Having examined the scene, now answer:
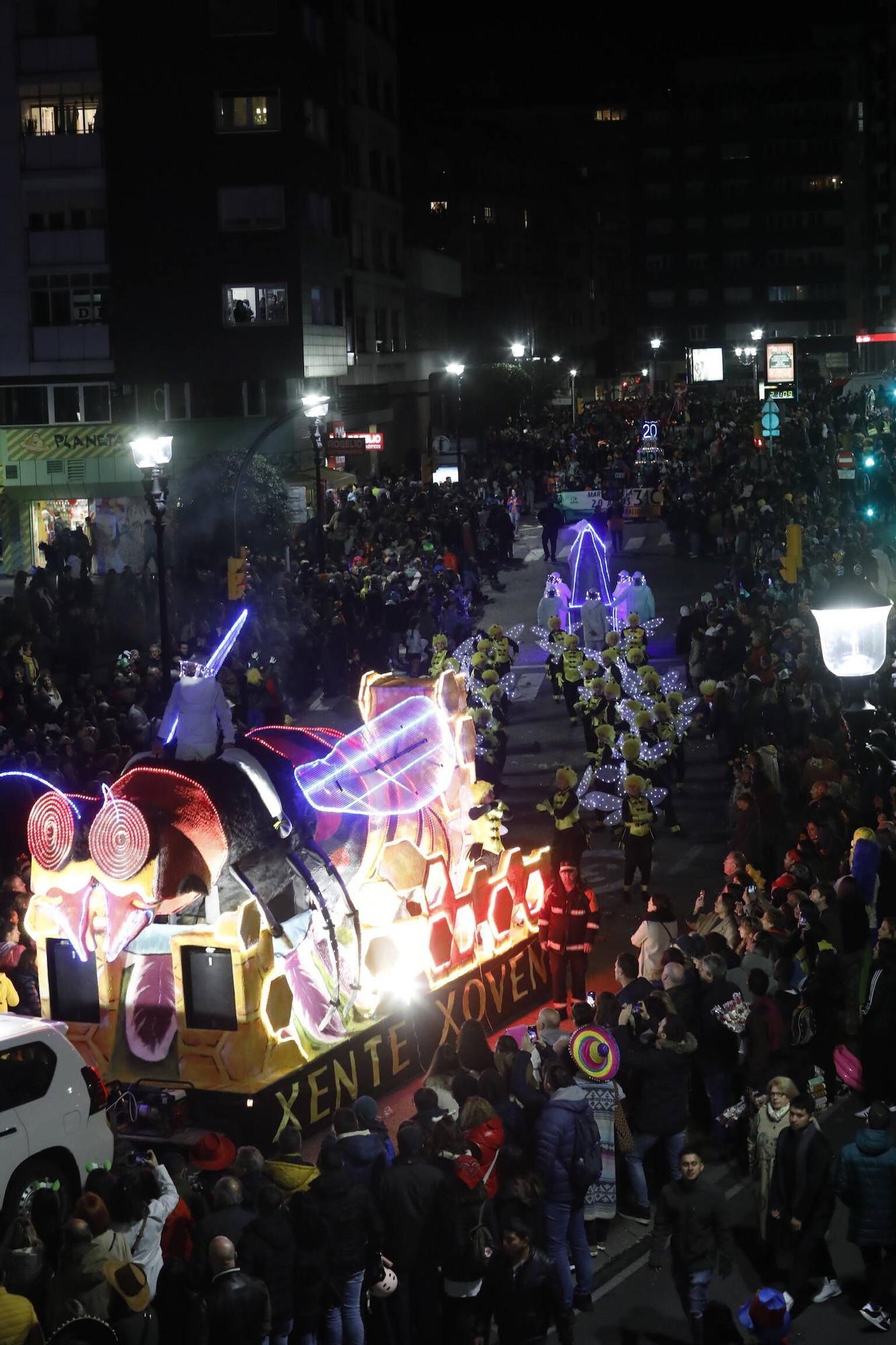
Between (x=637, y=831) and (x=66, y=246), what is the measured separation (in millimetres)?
37143

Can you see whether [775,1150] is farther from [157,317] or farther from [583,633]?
[157,317]

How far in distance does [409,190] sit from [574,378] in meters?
23.9

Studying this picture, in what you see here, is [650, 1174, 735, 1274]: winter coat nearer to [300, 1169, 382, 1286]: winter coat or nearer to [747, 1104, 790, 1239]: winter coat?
[747, 1104, 790, 1239]: winter coat

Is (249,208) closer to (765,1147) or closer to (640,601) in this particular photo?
(640,601)

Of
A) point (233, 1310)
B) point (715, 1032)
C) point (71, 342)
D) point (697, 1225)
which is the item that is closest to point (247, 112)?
point (71, 342)

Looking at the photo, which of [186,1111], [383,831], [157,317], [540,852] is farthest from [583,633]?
[157,317]

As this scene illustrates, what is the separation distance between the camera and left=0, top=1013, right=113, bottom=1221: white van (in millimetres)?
11656

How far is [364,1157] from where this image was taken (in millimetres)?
10695

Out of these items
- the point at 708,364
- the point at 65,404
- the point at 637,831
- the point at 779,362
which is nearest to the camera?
the point at 637,831

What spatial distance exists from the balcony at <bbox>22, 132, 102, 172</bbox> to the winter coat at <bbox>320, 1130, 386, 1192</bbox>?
4425 centimetres

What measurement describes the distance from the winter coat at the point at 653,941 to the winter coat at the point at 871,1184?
135 inches

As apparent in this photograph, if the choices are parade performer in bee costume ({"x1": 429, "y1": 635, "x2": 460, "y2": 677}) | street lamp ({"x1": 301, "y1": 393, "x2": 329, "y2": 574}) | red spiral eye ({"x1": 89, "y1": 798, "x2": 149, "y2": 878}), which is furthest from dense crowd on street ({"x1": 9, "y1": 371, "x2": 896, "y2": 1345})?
street lamp ({"x1": 301, "y1": 393, "x2": 329, "y2": 574})

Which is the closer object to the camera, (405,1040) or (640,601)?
(405,1040)

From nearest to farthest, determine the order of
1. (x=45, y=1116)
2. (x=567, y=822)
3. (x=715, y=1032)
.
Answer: (x=45, y=1116) < (x=715, y=1032) < (x=567, y=822)
